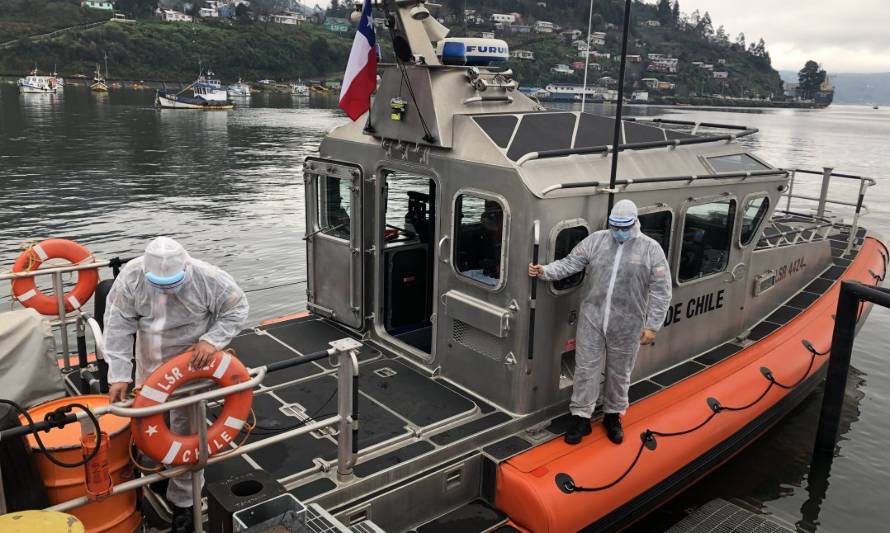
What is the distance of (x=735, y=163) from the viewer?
6.62 metres

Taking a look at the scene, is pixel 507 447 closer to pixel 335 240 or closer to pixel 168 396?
pixel 168 396

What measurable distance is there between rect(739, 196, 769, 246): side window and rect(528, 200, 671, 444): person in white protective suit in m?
2.36

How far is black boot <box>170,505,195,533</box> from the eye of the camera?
3943 millimetres

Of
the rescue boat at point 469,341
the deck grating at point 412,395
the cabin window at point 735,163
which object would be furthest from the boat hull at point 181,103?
the cabin window at point 735,163

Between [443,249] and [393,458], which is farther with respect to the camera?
[443,249]

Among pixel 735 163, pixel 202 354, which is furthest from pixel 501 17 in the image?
pixel 202 354

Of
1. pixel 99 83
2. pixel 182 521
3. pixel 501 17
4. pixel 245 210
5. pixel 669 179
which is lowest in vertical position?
pixel 245 210

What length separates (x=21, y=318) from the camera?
14.5 feet

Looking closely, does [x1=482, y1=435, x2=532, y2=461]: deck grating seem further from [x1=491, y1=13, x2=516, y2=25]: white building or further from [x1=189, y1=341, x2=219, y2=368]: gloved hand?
[x1=491, y1=13, x2=516, y2=25]: white building

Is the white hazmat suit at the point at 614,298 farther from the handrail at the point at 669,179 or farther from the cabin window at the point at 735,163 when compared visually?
the cabin window at the point at 735,163

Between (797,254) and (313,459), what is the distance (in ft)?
21.6

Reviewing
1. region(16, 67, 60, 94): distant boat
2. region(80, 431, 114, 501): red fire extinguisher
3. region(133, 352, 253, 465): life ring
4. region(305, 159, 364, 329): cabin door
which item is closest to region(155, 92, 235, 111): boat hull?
region(16, 67, 60, 94): distant boat

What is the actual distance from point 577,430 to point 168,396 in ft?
9.71

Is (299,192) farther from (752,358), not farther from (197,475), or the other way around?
(197,475)
